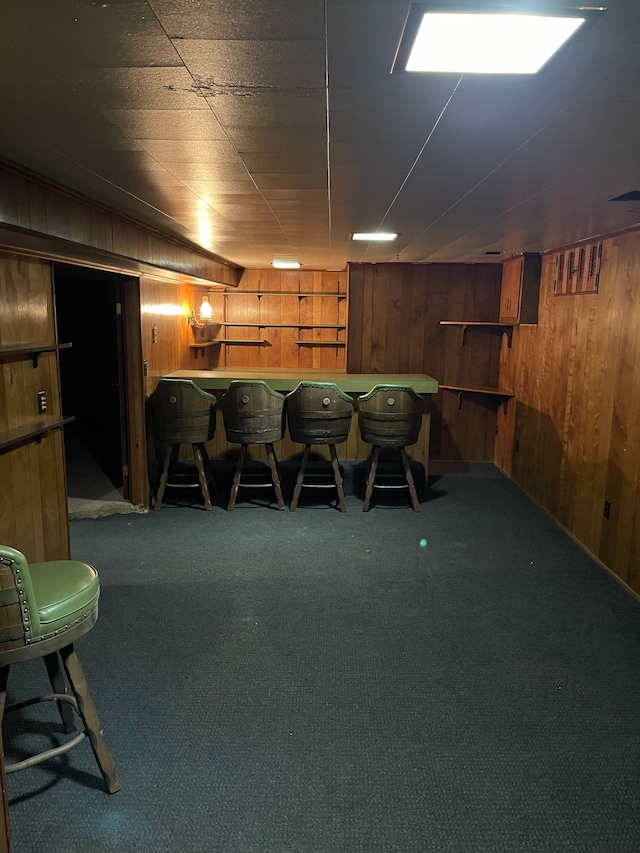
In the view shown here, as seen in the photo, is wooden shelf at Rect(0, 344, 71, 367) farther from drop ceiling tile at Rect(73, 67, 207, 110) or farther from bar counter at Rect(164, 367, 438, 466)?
bar counter at Rect(164, 367, 438, 466)

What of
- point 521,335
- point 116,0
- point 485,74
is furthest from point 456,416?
point 116,0

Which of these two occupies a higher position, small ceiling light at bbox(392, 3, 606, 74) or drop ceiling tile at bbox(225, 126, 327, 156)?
drop ceiling tile at bbox(225, 126, 327, 156)

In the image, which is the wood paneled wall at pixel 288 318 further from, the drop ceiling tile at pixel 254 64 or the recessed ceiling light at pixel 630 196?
the drop ceiling tile at pixel 254 64

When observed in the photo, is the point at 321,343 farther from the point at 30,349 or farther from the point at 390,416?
the point at 30,349

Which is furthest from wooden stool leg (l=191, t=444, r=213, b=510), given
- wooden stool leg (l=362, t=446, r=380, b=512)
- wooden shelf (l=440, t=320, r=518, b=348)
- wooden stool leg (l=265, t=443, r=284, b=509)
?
wooden shelf (l=440, t=320, r=518, b=348)

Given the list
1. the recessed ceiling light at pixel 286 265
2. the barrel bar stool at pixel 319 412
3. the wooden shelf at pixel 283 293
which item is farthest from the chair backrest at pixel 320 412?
the wooden shelf at pixel 283 293

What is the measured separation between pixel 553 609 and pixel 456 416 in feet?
11.4

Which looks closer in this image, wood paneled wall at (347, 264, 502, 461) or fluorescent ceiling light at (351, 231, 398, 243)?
fluorescent ceiling light at (351, 231, 398, 243)

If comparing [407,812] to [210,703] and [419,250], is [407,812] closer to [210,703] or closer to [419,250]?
[210,703]

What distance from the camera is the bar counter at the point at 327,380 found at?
15.9ft

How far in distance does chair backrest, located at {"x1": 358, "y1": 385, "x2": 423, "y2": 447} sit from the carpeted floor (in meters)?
0.88

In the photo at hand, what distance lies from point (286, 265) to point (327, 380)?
8.83ft

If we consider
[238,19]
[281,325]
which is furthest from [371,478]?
[281,325]

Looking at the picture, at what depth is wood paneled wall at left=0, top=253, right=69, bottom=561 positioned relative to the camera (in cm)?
266
